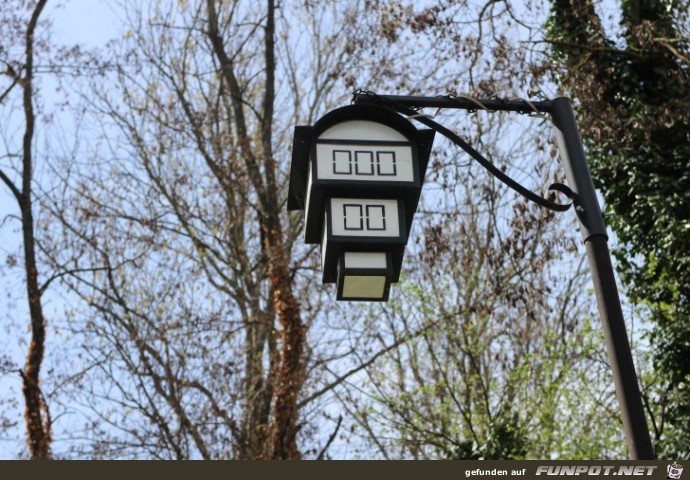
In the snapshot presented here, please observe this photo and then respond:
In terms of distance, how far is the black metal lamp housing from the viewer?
4.03 m

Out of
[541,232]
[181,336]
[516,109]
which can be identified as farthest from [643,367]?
[516,109]

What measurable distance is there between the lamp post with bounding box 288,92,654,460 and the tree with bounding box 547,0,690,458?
7.11 meters

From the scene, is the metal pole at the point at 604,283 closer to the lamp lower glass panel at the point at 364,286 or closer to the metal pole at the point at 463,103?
the metal pole at the point at 463,103

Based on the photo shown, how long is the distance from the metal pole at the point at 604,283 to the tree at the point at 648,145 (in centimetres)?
Answer: 702

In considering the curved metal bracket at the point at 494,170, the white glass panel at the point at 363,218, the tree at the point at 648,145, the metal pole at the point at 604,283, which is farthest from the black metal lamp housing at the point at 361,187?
the tree at the point at 648,145

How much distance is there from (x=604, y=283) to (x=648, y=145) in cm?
853

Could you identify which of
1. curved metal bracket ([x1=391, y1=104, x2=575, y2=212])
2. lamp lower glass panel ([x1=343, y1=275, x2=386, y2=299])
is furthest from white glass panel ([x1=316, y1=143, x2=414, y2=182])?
lamp lower glass panel ([x1=343, y1=275, x2=386, y2=299])

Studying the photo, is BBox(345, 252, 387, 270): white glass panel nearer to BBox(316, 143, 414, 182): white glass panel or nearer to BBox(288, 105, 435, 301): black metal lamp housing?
BBox(288, 105, 435, 301): black metal lamp housing

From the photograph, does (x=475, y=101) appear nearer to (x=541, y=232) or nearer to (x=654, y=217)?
(x=654, y=217)

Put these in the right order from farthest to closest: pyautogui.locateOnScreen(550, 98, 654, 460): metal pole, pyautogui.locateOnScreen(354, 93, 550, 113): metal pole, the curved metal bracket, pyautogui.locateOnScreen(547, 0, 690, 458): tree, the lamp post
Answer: pyautogui.locateOnScreen(547, 0, 690, 458): tree, pyautogui.locateOnScreen(354, 93, 550, 113): metal pole, the curved metal bracket, the lamp post, pyautogui.locateOnScreen(550, 98, 654, 460): metal pole

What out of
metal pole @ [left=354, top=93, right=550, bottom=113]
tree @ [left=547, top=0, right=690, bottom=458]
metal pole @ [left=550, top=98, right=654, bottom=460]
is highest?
tree @ [left=547, top=0, right=690, bottom=458]

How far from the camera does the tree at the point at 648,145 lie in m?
11.2

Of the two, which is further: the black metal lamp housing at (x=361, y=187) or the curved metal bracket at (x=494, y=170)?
the curved metal bracket at (x=494, y=170)

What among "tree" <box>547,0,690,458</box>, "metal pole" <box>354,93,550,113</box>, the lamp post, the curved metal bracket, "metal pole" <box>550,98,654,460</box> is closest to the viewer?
"metal pole" <box>550,98,654,460</box>
